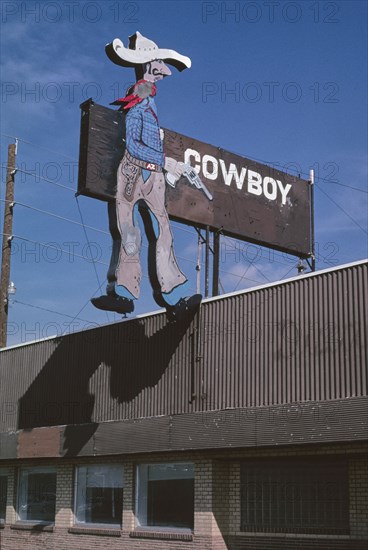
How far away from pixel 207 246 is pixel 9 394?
6995mm

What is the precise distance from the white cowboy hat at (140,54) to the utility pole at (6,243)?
31.8ft

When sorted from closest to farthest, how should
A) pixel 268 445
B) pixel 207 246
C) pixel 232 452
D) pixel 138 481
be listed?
pixel 268 445, pixel 232 452, pixel 138 481, pixel 207 246

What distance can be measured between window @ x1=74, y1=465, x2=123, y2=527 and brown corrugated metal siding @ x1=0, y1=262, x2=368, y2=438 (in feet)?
4.20

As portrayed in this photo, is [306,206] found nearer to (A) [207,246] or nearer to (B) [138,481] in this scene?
(A) [207,246]

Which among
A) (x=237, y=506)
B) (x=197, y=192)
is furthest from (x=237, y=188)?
(x=237, y=506)

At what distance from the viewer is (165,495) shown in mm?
18328

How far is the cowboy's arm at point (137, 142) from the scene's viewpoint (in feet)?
62.8

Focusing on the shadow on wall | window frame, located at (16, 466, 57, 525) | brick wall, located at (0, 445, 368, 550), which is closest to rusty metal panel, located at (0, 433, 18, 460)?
the shadow on wall

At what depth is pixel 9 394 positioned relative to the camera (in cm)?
2377

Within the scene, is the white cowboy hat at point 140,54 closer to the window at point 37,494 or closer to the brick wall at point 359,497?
the brick wall at point 359,497

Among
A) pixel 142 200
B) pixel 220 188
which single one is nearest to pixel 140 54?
pixel 142 200

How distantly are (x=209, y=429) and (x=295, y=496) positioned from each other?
2109 millimetres

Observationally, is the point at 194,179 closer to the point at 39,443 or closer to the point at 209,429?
the point at 39,443

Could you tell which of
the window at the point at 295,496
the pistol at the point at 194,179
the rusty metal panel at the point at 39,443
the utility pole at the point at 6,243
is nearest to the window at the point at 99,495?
the rusty metal panel at the point at 39,443
